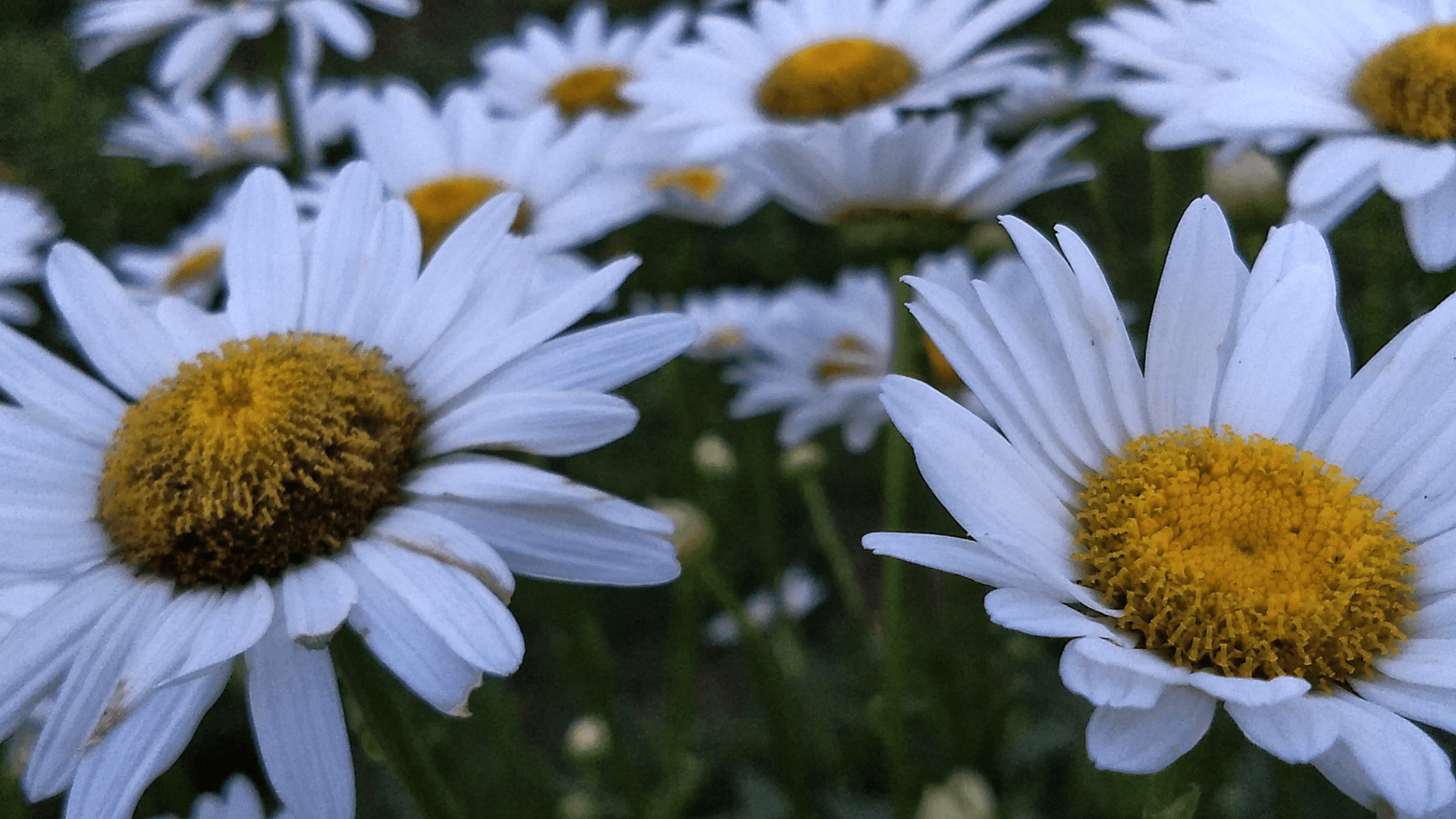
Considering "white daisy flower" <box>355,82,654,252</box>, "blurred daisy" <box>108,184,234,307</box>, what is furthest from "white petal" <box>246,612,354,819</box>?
"blurred daisy" <box>108,184,234,307</box>

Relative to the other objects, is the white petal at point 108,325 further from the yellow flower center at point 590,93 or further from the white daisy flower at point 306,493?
the yellow flower center at point 590,93

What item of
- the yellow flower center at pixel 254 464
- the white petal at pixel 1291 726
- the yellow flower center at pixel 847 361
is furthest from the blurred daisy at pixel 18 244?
the white petal at pixel 1291 726

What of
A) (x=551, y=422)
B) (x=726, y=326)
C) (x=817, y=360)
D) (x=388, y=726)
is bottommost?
(x=726, y=326)

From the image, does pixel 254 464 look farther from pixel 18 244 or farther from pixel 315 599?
pixel 18 244

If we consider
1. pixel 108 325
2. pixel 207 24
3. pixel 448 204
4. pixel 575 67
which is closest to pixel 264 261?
pixel 108 325

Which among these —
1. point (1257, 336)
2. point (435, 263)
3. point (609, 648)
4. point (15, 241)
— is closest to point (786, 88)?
point (435, 263)

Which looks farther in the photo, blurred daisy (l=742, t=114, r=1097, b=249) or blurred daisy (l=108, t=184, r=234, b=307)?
blurred daisy (l=108, t=184, r=234, b=307)

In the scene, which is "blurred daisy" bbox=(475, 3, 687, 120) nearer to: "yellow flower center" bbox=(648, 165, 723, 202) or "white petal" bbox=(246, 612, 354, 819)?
"yellow flower center" bbox=(648, 165, 723, 202)
